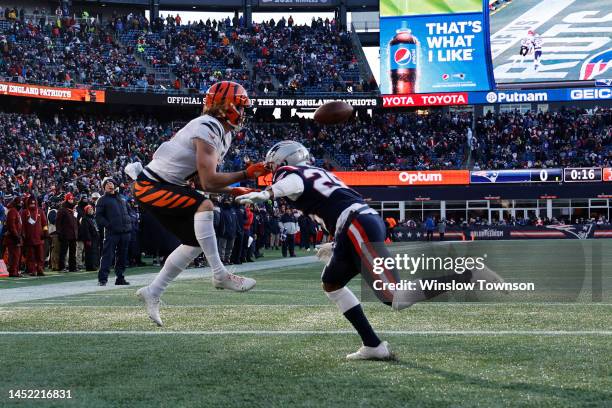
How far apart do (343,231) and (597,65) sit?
4308cm

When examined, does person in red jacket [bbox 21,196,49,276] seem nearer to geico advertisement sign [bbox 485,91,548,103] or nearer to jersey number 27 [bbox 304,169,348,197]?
jersey number 27 [bbox 304,169,348,197]

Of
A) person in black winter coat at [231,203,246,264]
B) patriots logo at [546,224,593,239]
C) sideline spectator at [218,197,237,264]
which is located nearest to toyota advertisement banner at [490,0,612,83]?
patriots logo at [546,224,593,239]

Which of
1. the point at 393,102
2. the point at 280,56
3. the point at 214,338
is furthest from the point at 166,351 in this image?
the point at 280,56

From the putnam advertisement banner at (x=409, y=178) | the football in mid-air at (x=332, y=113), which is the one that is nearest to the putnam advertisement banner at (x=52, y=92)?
the putnam advertisement banner at (x=409, y=178)

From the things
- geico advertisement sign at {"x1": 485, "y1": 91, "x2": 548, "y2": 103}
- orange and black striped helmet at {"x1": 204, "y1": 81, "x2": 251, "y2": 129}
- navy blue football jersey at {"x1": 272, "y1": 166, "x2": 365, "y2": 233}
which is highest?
geico advertisement sign at {"x1": 485, "y1": 91, "x2": 548, "y2": 103}

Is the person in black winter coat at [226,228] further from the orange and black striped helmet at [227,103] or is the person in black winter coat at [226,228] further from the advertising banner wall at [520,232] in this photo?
the advertising banner wall at [520,232]

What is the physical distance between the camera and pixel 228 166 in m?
43.2

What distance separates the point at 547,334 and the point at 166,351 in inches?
121

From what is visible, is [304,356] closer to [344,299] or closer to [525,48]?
[344,299]

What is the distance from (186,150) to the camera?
21.7 ft

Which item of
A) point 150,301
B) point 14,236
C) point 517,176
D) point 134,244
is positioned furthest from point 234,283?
point 517,176

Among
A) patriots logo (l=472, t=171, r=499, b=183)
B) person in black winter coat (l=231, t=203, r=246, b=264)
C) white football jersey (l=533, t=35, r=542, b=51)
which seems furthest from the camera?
patriots logo (l=472, t=171, r=499, b=183)

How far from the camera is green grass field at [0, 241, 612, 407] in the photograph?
4324 mm

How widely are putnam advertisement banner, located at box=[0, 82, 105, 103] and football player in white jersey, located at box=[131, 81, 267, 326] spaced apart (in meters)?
34.4
